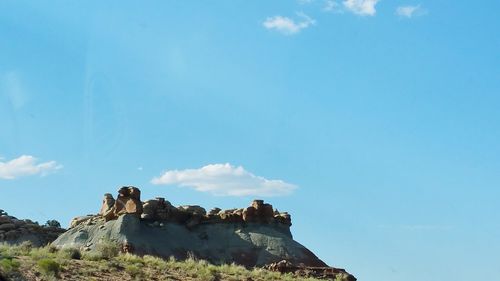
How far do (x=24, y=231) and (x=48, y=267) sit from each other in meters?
58.7

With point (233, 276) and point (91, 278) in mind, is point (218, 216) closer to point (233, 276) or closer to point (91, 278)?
point (233, 276)

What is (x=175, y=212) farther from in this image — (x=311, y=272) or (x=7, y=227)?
(x=311, y=272)

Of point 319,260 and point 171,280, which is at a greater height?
point 319,260

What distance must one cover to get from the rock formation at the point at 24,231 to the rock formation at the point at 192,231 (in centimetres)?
371

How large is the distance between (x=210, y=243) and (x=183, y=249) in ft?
16.3

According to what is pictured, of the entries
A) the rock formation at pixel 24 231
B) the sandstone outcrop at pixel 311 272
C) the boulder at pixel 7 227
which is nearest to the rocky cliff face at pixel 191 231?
the rock formation at pixel 24 231

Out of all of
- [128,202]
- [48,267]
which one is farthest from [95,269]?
[128,202]

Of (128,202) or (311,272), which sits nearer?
(311,272)

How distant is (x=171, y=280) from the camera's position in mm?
44125

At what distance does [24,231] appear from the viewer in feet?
306

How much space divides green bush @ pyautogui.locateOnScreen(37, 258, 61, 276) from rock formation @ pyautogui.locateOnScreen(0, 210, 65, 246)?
178 ft

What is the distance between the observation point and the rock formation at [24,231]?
9181 centimetres

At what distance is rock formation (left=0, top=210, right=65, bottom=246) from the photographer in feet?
301

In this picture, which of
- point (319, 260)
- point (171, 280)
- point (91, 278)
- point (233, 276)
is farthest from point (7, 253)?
point (319, 260)
